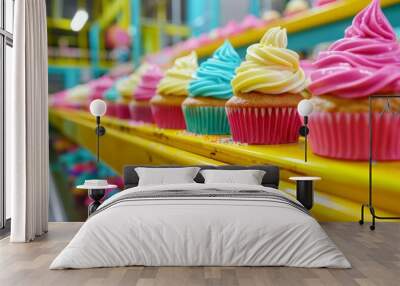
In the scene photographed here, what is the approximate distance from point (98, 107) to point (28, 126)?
38.1 inches

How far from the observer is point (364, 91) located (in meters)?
4.46

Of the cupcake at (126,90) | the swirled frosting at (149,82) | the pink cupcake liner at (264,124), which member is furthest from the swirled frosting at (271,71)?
the cupcake at (126,90)

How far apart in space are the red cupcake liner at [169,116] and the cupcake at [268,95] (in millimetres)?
613

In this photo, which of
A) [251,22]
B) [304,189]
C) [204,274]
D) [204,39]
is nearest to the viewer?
[204,274]

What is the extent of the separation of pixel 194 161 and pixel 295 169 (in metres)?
0.96

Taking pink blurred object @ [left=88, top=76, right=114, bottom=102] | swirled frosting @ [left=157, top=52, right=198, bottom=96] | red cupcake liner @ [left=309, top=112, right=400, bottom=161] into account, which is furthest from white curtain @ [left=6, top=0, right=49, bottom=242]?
red cupcake liner @ [left=309, top=112, right=400, bottom=161]

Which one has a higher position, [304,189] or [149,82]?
[149,82]

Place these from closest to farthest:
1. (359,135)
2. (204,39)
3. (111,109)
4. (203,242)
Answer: (203,242)
(359,135)
(204,39)
(111,109)

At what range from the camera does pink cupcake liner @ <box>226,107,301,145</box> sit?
491 centimetres

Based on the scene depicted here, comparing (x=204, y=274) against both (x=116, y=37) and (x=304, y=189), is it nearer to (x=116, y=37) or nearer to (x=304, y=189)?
(x=304, y=189)

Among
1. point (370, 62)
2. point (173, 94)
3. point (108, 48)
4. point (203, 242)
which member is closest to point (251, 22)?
point (173, 94)

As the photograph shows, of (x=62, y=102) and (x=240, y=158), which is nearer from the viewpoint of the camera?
(x=240, y=158)

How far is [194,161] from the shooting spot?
5391 mm

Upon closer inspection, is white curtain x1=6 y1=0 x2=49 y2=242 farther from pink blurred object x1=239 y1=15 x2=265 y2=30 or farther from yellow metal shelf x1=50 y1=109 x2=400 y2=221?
pink blurred object x1=239 y1=15 x2=265 y2=30
